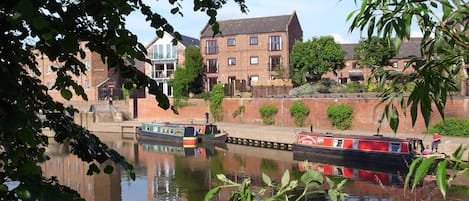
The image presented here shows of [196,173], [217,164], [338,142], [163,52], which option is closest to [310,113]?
[338,142]

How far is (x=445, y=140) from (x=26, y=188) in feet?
78.3

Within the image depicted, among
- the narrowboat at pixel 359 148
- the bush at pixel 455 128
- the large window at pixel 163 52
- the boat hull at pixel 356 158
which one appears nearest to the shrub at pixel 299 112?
the narrowboat at pixel 359 148

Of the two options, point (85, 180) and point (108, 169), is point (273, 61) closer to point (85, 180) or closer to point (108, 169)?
point (85, 180)

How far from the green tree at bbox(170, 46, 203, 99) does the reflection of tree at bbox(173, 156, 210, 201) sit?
2049cm

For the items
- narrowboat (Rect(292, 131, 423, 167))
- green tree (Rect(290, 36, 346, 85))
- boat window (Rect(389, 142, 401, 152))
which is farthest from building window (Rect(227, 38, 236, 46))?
boat window (Rect(389, 142, 401, 152))

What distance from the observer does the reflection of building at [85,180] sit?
61.3 ft

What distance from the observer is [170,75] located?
5038 cm

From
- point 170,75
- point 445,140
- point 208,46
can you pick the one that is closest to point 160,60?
point 170,75

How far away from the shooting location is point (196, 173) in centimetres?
2248

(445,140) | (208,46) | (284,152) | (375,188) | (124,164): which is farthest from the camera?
(208,46)

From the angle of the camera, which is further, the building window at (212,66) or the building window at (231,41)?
the building window at (212,66)

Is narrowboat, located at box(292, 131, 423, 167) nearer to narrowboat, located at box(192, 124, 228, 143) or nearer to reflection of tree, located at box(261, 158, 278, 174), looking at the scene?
reflection of tree, located at box(261, 158, 278, 174)

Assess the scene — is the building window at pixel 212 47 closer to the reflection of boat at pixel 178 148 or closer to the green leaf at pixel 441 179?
the reflection of boat at pixel 178 148

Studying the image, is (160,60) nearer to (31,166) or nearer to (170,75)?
(170,75)
